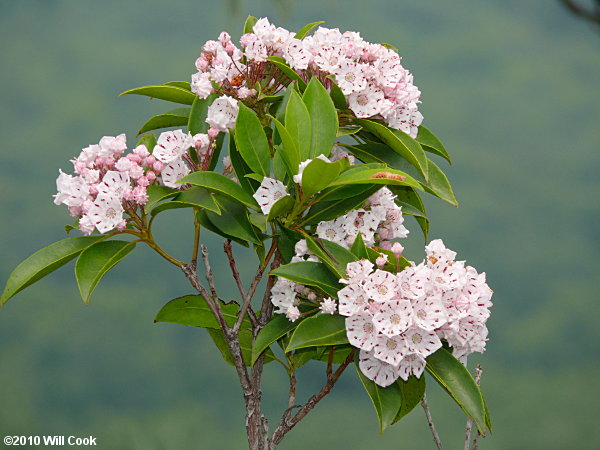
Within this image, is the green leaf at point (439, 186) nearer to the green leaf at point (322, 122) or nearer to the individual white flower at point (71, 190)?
the green leaf at point (322, 122)

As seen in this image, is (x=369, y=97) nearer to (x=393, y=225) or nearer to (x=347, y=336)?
(x=393, y=225)

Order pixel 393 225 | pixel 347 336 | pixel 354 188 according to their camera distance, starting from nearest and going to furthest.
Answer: pixel 347 336, pixel 354 188, pixel 393 225

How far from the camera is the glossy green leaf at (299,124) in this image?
1719 mm

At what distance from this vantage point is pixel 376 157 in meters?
2.01

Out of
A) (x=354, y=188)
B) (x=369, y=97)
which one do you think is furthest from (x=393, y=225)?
(x=369, y=97)

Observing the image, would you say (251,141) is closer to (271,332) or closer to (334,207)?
(334,207)

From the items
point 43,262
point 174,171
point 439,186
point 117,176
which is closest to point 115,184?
point 117,176

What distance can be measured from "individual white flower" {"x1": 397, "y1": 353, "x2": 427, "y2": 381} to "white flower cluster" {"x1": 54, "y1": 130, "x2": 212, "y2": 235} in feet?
2.31

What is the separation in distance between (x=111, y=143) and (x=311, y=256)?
0.57 metres

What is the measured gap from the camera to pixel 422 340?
5.22 ft

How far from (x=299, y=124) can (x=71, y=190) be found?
1.88ft

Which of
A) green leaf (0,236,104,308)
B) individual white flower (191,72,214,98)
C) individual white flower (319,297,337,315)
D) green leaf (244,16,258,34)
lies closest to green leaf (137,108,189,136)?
individual white flower (191,72,214,98)

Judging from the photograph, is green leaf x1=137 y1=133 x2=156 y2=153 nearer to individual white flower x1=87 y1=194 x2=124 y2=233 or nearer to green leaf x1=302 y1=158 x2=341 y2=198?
individual white flower x1=87 y1=194 x2=124 y2=233

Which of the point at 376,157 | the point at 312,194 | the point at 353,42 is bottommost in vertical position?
the point at 312,194
